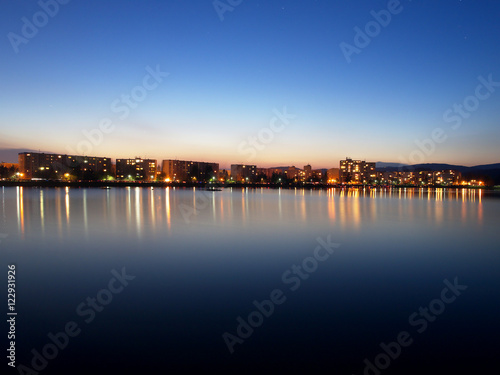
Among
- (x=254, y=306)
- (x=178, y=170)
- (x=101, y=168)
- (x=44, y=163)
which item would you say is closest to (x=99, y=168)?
(x=101, y=168)

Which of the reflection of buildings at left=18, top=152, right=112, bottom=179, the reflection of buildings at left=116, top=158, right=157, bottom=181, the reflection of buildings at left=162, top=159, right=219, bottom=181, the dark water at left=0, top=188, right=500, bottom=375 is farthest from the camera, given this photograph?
the reflection of buildings at left=162, top=159, right=219, bottom=181

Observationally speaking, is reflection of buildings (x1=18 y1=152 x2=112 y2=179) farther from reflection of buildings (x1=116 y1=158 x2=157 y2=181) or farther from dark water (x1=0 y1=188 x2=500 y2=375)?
dark water (x1=0 y1=188 x2=500 y2=375)

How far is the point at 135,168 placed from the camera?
6742 inches

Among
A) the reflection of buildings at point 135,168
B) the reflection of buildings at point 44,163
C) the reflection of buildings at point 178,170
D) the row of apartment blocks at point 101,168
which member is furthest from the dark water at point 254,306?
the reflection of buildings at point 135,168

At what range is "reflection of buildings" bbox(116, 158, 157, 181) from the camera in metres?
Answer: 171

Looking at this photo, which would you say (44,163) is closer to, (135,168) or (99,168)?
(99,168)

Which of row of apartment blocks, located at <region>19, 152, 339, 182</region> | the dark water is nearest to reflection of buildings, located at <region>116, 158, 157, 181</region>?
row of apartment blocks, located at <region>19, 152, 339, 182</region>

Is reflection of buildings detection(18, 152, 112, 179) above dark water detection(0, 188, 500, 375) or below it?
above

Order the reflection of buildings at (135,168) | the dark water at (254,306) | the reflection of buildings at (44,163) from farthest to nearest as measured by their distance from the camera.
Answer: the reflection of buildings at (135,168)
the reflection of buildings at (44,163)
the dark water at (254,306)

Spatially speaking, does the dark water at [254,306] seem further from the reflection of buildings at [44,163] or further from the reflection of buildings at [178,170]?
the reflection of buildings at [178,170]

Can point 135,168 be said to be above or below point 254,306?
above

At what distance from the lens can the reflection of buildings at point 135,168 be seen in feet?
561

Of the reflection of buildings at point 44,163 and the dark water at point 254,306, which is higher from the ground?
the reflection of buildings at point 44,163

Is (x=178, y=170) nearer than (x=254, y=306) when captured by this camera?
No
